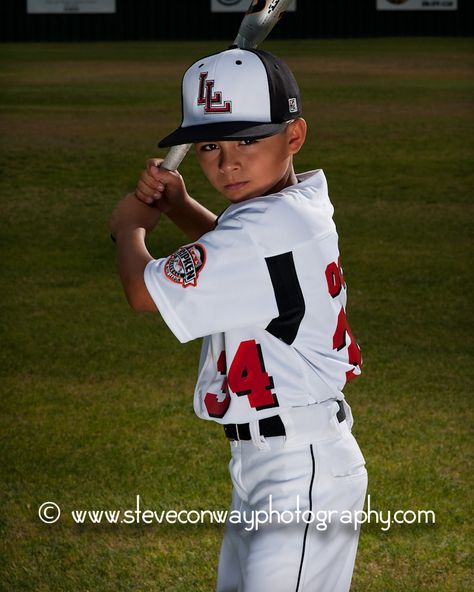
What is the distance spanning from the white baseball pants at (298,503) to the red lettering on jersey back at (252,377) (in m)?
0.04

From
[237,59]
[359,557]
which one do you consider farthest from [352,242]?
[237,59]

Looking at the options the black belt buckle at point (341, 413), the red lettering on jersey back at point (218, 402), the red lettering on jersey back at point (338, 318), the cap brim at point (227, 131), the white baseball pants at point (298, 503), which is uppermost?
the cap brim at point (227, 131)

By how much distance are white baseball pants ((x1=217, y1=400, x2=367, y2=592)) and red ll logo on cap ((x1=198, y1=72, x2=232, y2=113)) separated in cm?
57

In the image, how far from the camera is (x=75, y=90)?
20.5m

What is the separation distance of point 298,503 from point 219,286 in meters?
0.42

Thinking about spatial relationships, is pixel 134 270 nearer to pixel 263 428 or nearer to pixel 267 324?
pixel 267 324

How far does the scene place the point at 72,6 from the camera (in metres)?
35.2

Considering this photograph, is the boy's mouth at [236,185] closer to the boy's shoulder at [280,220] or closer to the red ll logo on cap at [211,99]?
the boy's shoulder at [280,220]

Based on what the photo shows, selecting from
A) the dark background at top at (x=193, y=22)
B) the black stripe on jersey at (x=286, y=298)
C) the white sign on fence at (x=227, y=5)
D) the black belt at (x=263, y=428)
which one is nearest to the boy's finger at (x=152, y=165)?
the black stripe on jersey at (x=286, y=298)

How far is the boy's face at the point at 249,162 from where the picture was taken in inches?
85.7

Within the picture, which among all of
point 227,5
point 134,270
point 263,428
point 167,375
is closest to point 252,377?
point 263,428

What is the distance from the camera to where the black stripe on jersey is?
2133 mm

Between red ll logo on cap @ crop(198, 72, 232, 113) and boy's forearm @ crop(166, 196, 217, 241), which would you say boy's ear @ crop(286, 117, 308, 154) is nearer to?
red ll logo on cap @ crop(198, 72, 232, 113)

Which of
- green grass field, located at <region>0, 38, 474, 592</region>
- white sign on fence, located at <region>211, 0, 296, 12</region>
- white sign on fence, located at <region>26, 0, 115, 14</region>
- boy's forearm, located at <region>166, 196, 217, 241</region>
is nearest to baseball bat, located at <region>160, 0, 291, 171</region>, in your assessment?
boy's forearm, located at <region>166, 196, 217, 241</region>
